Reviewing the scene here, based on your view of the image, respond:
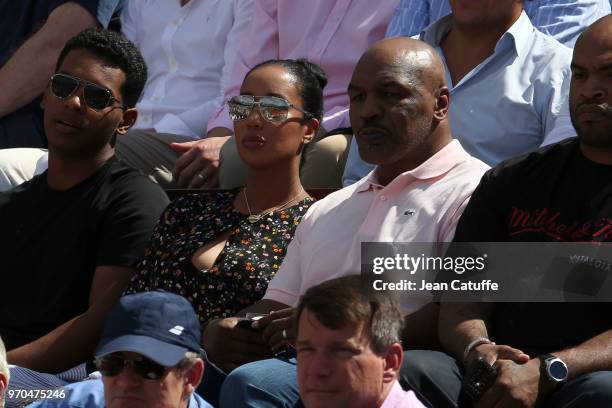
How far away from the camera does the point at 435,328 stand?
402cm

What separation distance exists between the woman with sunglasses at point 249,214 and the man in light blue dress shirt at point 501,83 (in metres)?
0.38

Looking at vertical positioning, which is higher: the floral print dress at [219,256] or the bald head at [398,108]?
the bald head at [398,108]

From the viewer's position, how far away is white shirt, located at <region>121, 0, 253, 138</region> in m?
6.39

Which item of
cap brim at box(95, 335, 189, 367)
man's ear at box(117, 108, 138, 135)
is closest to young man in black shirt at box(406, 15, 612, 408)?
cap brim at box(95, 335, 189, 367)

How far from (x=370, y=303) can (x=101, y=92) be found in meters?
2.20

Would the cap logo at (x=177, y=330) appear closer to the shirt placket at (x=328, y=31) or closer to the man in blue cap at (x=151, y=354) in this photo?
the man in blue cap at (x=151, y=354)

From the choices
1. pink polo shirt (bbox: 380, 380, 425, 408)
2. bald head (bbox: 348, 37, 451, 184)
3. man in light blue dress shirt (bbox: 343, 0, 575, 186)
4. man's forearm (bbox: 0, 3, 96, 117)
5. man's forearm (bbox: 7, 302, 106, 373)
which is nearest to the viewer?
pink polo shirt (bbox: 380, 380, 425, 408)

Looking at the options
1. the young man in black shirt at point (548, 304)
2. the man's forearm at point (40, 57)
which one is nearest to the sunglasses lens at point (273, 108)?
the young man in black shirt at point (548, 304)

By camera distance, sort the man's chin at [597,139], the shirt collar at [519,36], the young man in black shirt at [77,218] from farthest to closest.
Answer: the shirt collar at [519,36] → the young man in black shirt at [77,218] → the man's chin at [597,139]

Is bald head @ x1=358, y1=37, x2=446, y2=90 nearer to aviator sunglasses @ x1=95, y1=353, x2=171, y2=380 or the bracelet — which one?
the bracelet

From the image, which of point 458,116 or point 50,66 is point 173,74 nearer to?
point 50,66

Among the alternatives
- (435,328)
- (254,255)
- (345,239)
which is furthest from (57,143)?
(435,328)

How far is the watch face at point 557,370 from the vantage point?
3.49 m

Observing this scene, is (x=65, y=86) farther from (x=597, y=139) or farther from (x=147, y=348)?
(x=597, y=139)
